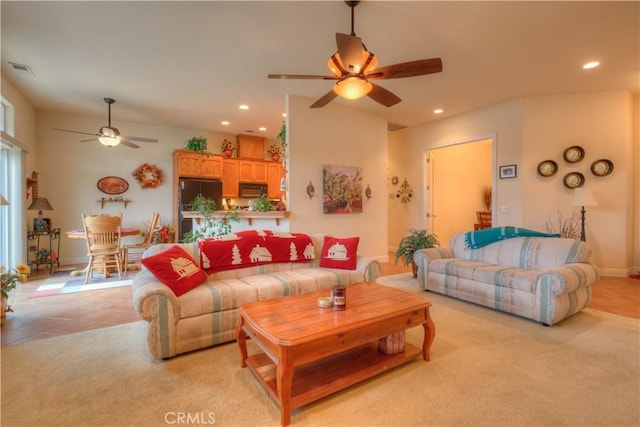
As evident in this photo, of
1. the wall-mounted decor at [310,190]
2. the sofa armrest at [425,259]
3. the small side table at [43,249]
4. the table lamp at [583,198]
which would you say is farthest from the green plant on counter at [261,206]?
the table lamp at [583,198]

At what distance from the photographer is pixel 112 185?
615 centimetres

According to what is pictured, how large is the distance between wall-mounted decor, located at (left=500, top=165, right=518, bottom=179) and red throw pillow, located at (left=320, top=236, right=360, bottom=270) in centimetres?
343

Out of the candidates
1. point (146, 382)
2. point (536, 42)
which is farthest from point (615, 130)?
point (146, 382)

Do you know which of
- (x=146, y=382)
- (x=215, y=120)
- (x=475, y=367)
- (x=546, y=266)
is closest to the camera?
(x=146, y=382)

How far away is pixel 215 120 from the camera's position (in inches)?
245

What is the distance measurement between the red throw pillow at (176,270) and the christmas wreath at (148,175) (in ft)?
15.1

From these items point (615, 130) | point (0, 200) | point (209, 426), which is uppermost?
point (615, 130)

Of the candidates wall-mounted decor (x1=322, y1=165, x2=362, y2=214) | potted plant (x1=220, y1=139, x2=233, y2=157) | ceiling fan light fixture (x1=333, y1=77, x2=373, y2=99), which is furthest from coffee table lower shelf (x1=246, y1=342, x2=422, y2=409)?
potted plant (x1=220, y1=139, x2=233, y2=157)

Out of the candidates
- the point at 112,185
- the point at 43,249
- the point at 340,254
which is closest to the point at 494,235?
the point at 340,254

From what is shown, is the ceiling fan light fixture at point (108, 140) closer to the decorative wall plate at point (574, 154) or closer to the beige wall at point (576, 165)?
the beige wall at point (576, 165)

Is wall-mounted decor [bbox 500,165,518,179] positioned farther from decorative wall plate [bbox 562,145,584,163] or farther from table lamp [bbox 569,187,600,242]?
table lamp [bbox 569,187,600,242]

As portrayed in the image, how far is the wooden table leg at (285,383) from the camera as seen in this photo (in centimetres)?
153

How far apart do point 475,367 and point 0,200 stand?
4.37 meters

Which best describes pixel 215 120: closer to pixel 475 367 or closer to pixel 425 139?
pixel 425 139
